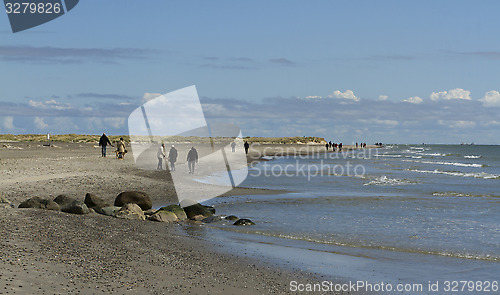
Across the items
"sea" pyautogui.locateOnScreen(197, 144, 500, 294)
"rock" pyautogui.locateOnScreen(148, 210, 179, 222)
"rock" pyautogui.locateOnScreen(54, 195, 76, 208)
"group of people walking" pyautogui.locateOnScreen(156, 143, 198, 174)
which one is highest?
"group of people walking" pyautogui.locateOnScreen(156, 143, 198, 174)

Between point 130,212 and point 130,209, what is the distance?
17 centimetres

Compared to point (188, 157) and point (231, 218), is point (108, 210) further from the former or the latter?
point (188, 157)

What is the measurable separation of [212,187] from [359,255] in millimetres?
15883

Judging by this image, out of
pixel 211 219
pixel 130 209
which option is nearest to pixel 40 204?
pixel 130 209

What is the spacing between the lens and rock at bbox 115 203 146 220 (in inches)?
629

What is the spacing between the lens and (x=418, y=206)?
2256cm

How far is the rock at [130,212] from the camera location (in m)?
16.0

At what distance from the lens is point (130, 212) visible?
53.2 ft

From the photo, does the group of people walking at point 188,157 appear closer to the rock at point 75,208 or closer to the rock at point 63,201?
the rock at point 63,201

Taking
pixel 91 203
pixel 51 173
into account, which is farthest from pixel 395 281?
pixel 51 173

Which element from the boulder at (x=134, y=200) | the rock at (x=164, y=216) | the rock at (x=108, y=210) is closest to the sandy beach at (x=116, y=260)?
the rock at (x=164, y=216)

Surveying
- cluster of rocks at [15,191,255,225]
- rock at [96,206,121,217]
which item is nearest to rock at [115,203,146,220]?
cluster of rocks at [15,191,255,225]

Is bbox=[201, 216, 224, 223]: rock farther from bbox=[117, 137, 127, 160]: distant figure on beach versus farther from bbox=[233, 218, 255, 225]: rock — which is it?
bbox=[117, 137, 127, 160]: distant figure on beach

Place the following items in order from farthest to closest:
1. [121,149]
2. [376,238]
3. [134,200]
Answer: [121,149] < [134,200] < [376,238]
